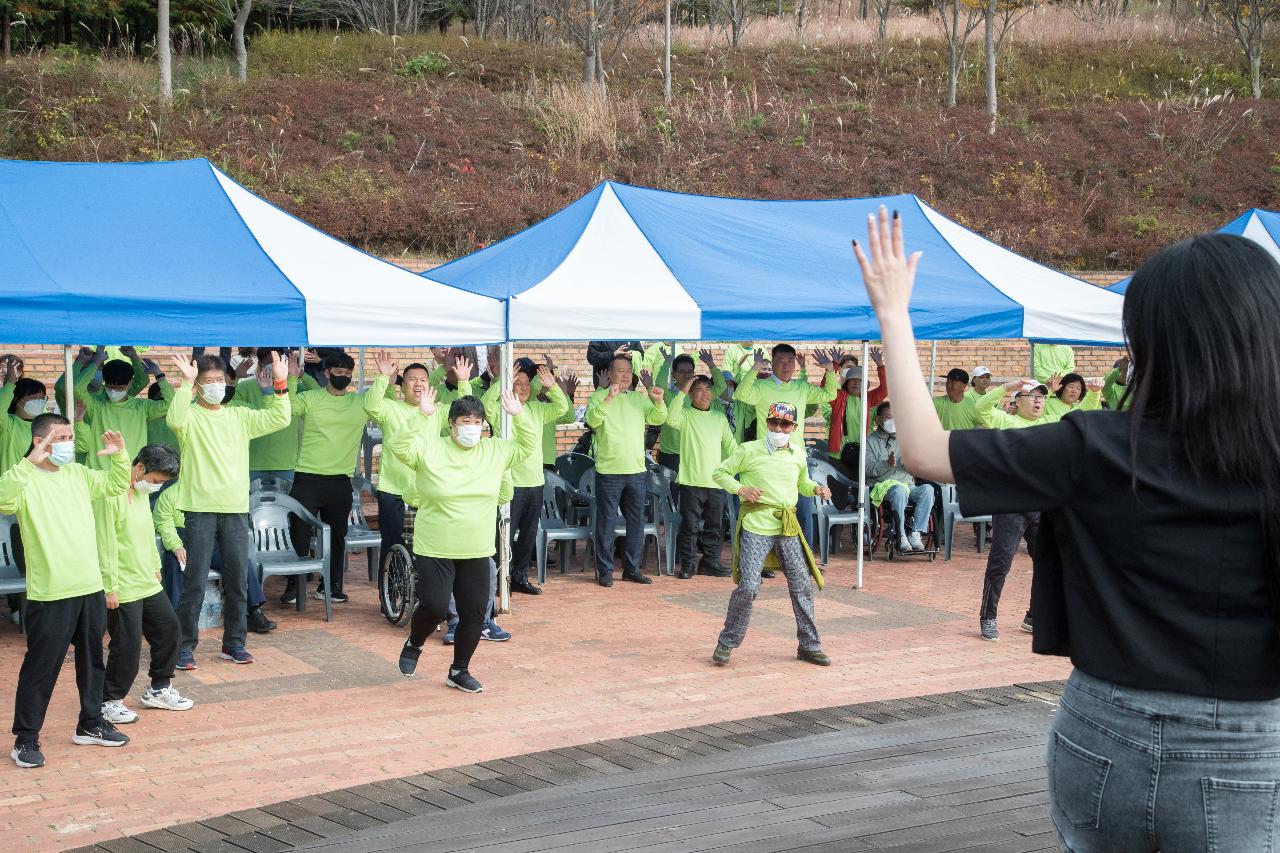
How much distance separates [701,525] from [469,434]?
463cm

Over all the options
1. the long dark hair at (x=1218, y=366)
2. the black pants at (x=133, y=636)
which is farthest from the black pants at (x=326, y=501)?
the long dark hair at (x=1218, y=366)

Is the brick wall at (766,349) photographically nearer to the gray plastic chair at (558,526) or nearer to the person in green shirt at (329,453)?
the gray plastic chair at (558,526)

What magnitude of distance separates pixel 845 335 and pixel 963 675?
2.80 meters

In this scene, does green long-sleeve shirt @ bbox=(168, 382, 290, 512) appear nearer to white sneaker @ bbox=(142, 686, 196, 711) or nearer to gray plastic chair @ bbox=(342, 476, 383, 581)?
white sneaker @ bbox=(142, 686, 196, 711)

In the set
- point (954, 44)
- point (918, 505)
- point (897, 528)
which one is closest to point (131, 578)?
point (897, 528)

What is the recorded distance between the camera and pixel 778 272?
35.5 ft

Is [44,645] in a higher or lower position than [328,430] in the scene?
lower

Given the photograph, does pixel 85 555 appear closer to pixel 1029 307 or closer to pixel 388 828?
pixel 388 828

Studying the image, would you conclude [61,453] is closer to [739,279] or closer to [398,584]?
[398,584]

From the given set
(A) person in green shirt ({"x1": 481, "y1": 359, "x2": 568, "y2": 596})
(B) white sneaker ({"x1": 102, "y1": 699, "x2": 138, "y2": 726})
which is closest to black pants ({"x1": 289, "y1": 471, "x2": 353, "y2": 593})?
(A) person in green shirt ({"x1": 481, "y1": 359, "x2": 568, "y2": 596})

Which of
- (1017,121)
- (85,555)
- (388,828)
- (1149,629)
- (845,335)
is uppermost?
(1017,121)

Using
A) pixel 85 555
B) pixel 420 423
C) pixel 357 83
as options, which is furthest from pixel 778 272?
pixel 357 83

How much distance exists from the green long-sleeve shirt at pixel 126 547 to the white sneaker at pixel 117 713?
23.7 inches

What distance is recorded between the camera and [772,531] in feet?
27.8
